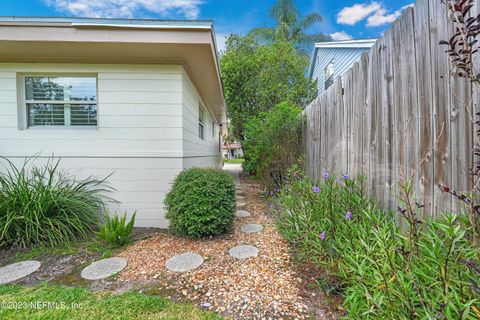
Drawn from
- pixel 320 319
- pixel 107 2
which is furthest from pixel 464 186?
pixel 107 2

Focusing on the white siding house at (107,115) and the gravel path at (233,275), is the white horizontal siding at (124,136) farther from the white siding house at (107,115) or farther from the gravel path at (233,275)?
the gravel path at (233,275)

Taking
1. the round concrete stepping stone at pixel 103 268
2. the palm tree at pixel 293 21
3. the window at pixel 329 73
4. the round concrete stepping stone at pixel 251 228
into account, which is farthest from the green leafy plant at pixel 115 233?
the palm tree at pixel 293 21

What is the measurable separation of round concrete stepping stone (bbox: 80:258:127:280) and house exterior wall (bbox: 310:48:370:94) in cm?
903

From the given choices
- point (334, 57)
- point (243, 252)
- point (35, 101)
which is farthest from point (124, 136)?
point (334, 57)

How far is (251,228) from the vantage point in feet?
12.3

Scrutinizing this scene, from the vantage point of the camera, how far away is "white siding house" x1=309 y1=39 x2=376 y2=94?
1005 cm

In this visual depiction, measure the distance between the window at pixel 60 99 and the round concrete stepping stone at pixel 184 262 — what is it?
9.48 feet

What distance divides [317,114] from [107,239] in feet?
12.2

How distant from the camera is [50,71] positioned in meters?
3.87

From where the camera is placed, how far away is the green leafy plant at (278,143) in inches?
186

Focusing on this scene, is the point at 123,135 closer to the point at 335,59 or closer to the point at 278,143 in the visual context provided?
the point at 278,143

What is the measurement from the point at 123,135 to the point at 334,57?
1123 centimetres

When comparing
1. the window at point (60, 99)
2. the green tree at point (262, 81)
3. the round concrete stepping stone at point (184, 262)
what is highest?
the green tree at point (262, 81)

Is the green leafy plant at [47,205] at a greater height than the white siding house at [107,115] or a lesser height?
lesser
